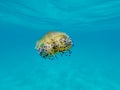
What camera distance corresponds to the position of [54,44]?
11.8 ft

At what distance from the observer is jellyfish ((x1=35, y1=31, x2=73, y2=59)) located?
357cm

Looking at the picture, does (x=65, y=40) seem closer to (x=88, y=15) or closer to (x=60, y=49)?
(x=60, y=49)

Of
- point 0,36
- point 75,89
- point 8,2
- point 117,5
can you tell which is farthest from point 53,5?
point 0,36

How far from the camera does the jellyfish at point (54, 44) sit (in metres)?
3.57

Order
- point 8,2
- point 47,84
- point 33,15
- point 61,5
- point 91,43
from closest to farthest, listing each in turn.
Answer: point 8,2 < point 61,5 < point 47,84 < point 33,15 < point 91,43

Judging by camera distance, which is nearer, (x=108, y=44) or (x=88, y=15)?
(x=88, y=15)

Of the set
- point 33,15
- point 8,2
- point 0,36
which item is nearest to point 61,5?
point 8,2

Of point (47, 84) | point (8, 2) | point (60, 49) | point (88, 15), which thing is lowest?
point (60, 49)

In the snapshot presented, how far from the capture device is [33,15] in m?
27.2

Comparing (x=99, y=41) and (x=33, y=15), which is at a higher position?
(x=99, y=41)

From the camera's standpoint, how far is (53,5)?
71.1 ft

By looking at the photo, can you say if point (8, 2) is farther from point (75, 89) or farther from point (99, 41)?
point (99, 41)

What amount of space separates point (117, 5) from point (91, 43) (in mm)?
37685

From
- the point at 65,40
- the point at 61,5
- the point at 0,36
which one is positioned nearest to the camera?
the point at 65,40
